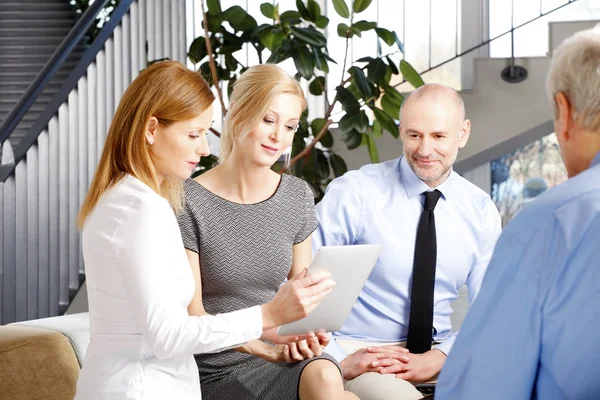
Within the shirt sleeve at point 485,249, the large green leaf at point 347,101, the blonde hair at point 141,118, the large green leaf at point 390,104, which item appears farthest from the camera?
the large green leaf at point 390,104

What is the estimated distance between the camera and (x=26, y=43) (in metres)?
6.36

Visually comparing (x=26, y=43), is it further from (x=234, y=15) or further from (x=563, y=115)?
(x=563, y=115)

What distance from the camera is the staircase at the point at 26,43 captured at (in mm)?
6277

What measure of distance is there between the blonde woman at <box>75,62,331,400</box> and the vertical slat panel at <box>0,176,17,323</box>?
8.08 ft

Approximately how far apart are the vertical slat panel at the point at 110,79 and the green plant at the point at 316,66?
1.33 feet

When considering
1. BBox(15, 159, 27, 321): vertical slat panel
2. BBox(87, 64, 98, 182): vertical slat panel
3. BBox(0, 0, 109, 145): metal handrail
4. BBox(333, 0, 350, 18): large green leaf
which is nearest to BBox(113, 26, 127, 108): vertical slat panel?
BBox(87, 64, 98, 182): vertical slat panel

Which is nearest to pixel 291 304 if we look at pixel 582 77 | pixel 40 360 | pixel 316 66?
pixel 582 77

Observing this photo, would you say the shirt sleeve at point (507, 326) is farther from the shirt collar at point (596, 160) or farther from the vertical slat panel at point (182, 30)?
the vertical slat panel at point (182, 30)

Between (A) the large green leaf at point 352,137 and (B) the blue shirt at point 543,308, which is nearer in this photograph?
(B) the blue shirt at point 543,308

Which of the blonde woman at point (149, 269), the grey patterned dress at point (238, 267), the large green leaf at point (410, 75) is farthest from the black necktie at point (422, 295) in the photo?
the large green leaf at point (410, 75)

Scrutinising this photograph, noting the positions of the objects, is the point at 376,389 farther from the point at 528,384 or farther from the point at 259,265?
the point at 528,384

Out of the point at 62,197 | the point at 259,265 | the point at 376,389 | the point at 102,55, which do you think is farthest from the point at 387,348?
the point at 102,55

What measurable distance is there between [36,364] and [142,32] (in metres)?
2.62

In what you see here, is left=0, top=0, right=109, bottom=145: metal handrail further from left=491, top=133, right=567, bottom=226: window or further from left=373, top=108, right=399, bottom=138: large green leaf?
left=491, top=133, right=567, bottom=226: window
